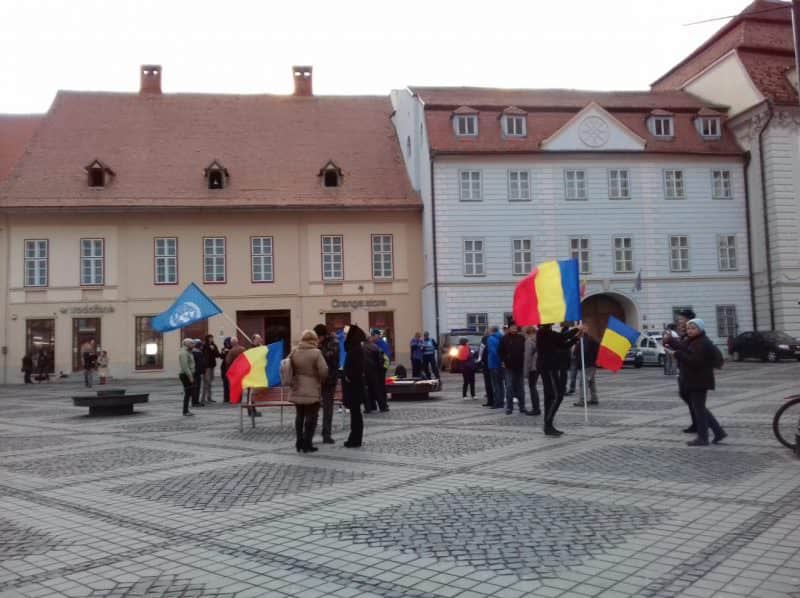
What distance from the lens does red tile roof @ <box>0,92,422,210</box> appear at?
35844 millimetres

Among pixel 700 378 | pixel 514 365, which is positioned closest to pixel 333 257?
pixel 514 365

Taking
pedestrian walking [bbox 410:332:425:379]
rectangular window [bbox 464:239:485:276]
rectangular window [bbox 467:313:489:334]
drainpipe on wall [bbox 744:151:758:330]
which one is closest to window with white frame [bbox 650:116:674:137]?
drainpipe on wall [bbox 744:151:758:330]

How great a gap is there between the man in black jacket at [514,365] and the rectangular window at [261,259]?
22.7 meters

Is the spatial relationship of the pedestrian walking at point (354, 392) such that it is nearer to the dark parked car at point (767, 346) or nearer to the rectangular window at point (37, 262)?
the dark parked car at point (767, 346)

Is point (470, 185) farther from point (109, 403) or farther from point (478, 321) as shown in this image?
point (109, 403)

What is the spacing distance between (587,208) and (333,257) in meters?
12.5

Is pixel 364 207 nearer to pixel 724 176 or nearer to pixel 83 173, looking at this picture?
pixel 83 173

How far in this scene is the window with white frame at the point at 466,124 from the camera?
36.6m

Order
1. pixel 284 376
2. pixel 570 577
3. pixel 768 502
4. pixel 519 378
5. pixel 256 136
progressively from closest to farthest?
pixel 570 577 < pixel 768 502 < pixel 284 376 < pixel 519 378 < pixel 256 136

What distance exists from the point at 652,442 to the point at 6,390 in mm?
27023

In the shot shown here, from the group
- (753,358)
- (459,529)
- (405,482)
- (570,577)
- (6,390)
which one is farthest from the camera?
(753,358)

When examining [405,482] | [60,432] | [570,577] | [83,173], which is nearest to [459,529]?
[570,577]

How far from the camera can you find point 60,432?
14461 mm

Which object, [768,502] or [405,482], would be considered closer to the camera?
[768,502]
